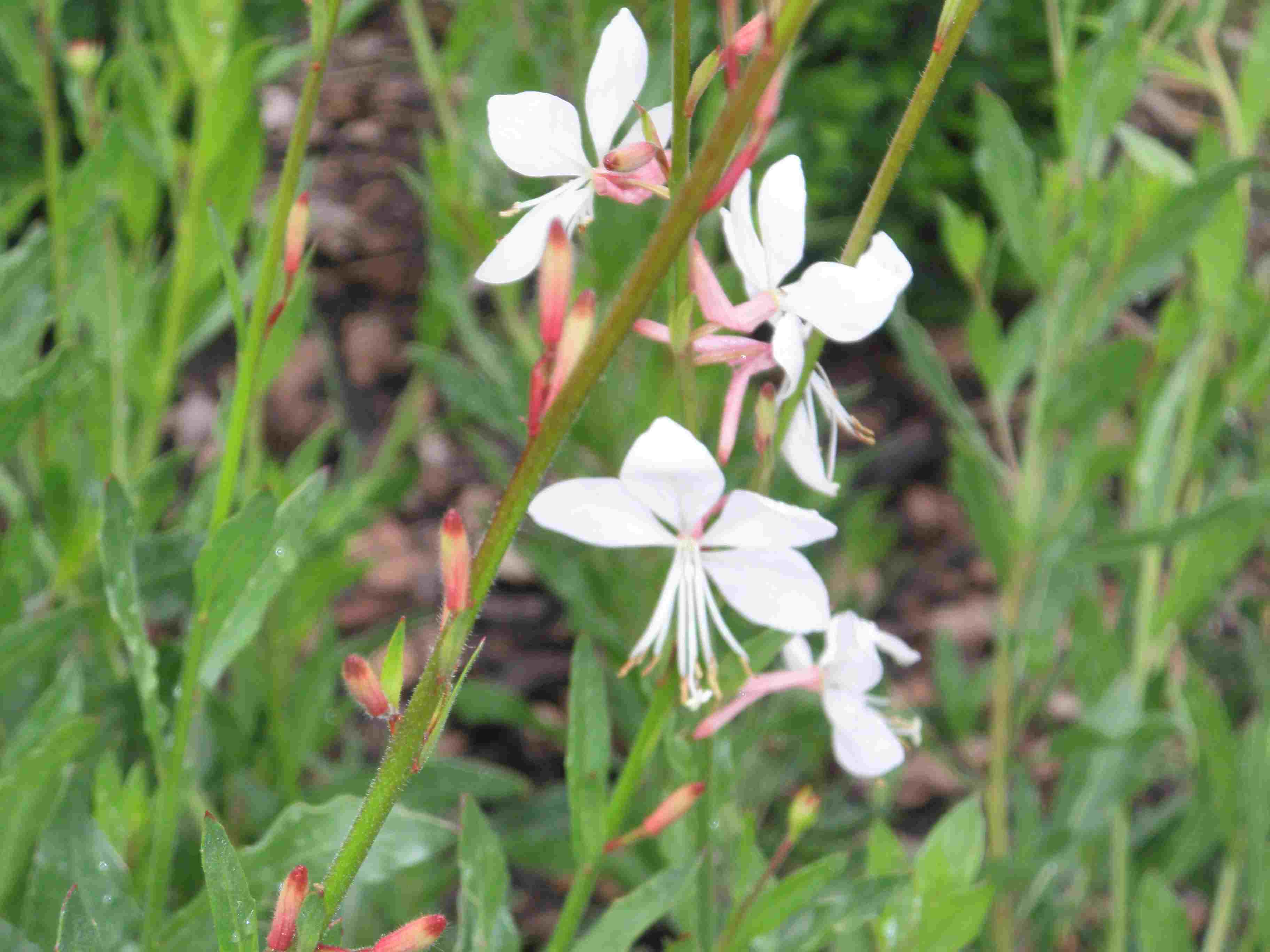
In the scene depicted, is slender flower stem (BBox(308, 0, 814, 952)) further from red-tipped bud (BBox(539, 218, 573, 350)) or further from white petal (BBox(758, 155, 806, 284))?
white petal (BBox(758, 155, 806, 284))

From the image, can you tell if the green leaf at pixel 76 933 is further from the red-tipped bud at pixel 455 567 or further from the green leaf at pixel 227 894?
the red-tipped bud at pixel 455 567

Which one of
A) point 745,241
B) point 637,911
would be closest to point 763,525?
point 745,241

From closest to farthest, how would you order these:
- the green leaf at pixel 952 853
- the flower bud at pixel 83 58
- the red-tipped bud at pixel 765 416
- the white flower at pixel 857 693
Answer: the red-tipped bud at pixel 765 416 < the white flower at pixel 857 693 < the green leaf at pixel 952 853 < the flower bud at pixel 83 58

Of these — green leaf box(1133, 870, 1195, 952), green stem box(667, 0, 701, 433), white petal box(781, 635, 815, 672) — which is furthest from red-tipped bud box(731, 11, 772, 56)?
green leaf box(1133, 870, 1195, 952)

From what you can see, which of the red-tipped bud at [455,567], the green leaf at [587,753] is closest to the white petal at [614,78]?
the red-tipped bud at [455,567]

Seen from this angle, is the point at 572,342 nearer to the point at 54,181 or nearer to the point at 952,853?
the point at 952,853

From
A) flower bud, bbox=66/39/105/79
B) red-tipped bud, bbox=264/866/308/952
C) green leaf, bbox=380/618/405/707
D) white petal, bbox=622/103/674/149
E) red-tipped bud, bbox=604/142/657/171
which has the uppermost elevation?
red-tipped bud, bbox=604/142/657/171
